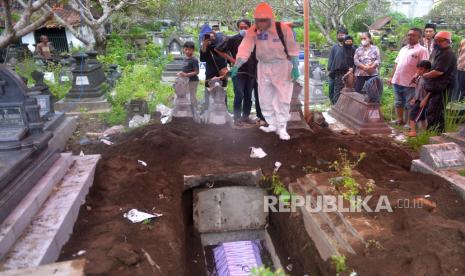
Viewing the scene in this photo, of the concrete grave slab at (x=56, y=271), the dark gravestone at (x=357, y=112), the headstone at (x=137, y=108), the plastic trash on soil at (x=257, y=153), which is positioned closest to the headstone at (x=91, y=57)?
the headstone at (x=137, y=108)

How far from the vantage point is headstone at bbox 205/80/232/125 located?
18.8 feet

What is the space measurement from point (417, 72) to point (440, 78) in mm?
490

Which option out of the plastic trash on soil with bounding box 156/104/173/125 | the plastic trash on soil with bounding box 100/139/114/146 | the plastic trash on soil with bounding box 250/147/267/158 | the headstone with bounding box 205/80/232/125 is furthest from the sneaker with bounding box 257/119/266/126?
the plastic trash on soil with bounding box 100/139/114/146

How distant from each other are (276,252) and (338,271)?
4.93ft

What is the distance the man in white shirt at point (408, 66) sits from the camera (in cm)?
581

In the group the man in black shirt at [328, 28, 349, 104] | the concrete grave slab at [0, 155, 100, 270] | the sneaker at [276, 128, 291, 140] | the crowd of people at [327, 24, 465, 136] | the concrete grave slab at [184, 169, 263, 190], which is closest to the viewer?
the concrete grave slab at [0, 155, 100, 270]

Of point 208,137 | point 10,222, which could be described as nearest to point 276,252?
point 208,137

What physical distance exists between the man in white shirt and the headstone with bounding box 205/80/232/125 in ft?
9.56

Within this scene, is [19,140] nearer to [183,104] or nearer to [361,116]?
[183,104]

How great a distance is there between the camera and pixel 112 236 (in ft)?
10.0

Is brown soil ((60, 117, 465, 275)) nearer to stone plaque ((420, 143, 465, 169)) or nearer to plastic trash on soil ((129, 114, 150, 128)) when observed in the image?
stone plaque ((420, 143, 465, 169))

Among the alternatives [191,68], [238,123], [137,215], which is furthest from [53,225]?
[191,68]

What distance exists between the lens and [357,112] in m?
6.43

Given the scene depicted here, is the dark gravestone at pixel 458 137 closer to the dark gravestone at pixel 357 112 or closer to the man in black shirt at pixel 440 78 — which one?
the man in black shirt at pixel 440 78
